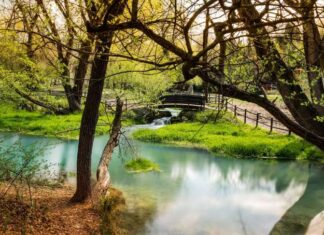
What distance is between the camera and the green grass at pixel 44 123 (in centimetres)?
2095

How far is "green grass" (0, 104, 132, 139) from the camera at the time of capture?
20953 millimetres

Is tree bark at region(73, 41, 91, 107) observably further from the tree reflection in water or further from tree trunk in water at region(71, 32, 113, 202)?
the tree reflection in water

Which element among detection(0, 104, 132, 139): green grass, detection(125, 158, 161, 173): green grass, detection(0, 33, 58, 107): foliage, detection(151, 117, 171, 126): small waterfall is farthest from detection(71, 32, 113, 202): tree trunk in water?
detection(151, 117, 171, 126): small waterfall

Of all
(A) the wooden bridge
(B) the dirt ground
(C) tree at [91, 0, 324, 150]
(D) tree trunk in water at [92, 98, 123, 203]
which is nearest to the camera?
(C) tree at [91, 0, 324, 150]

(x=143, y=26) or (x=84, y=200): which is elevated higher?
(x=143, y=26)

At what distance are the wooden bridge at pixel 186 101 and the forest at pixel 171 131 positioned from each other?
4342 mm

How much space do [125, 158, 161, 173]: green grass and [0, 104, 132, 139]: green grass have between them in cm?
593

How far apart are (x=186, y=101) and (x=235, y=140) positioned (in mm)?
10569

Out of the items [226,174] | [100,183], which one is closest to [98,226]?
[100,183]

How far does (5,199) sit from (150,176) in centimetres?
645

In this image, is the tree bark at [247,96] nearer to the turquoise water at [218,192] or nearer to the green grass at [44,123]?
the turquoise water at [218,192]

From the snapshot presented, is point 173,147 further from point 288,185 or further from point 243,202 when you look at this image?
point 243,202

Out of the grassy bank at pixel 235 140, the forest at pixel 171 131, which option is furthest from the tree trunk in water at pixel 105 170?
the grassy bank at pixel 235 140

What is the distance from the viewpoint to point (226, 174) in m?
14.6
